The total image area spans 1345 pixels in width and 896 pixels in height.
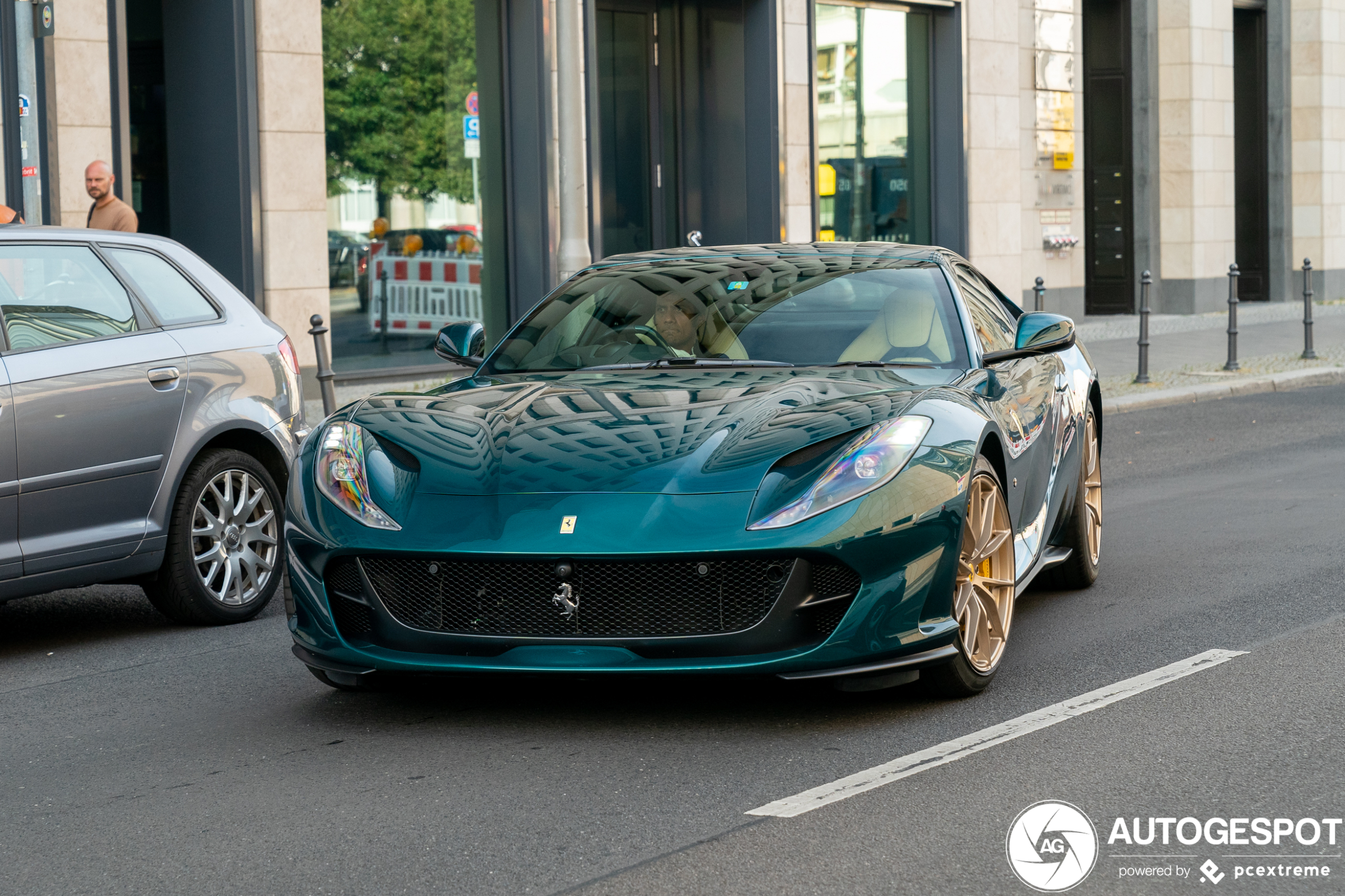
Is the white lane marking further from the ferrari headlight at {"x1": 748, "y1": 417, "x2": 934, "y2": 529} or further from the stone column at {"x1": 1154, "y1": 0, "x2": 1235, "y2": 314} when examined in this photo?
the stone column at {"x1": 1154, "y1": 0, "x2": 1235, "y2": 314}

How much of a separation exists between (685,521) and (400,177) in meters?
12.5

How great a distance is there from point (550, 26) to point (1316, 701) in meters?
13.4

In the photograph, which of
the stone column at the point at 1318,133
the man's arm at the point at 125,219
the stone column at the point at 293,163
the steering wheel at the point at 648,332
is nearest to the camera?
the steering wheel at the point at 648,332

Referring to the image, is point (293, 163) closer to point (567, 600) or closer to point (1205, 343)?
point (567, 600)

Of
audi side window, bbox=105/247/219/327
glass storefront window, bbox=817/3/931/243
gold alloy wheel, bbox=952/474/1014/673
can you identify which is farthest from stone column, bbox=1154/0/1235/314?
gold alloy wheel, bbox=952/474/1014/673

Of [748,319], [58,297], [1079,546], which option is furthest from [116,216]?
[1079,546]

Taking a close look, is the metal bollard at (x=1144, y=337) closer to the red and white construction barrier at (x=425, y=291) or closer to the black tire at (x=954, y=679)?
the red and white construction barrier at (x=425, y=291)

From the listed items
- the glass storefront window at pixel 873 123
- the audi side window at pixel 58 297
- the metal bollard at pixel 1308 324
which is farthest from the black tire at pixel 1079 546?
the glass storefront window at pixel 873 123

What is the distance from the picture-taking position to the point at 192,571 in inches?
262

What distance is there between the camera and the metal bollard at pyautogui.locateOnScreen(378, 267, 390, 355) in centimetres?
1633

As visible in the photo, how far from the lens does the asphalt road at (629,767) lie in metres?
3.78

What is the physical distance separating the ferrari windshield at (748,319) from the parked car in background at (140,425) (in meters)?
1.34

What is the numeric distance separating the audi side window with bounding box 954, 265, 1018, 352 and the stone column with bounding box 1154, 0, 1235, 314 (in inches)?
805

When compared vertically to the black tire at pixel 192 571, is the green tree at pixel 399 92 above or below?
above
